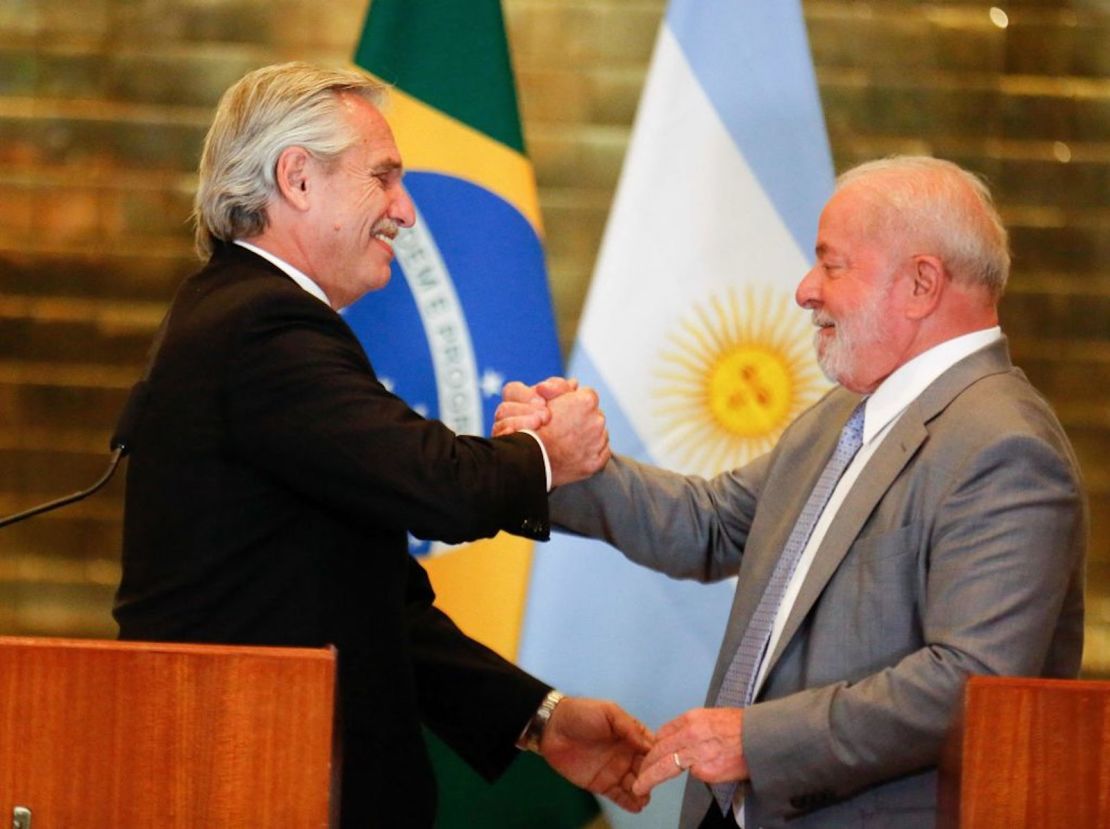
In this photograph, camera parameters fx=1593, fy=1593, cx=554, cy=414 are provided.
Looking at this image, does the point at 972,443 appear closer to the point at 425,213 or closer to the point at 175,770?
the point at 175,770

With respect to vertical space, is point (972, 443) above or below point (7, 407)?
above

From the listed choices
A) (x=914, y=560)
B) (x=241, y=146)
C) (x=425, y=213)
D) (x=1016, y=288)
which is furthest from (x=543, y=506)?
(x=1016, y=288)

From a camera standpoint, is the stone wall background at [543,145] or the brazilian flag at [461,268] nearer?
the brazilian flag at [461,268]

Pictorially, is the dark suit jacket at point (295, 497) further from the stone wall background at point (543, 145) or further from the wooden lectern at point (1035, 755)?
the stone wall background at point (543, 145)

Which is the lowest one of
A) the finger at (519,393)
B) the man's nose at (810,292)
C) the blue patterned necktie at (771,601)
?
the blue patterned necktie at (771,601)

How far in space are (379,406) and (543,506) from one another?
0.31 m

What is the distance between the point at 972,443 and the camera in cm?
222

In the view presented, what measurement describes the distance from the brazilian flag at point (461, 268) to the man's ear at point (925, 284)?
4.22ft

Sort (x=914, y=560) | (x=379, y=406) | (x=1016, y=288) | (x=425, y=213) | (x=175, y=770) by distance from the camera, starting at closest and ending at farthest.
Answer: (x=175, y=770) → (x=379, y=406) → (x=914, y=560) → (x=425, y=213) → (x=1016, y=288)

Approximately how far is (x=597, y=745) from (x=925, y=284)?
2.99 ft

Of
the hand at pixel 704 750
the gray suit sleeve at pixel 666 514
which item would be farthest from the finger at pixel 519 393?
the hand at pixel 704 750

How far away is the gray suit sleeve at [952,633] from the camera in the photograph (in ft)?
6.88

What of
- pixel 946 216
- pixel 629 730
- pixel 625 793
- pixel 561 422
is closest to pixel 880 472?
pixel 946 216

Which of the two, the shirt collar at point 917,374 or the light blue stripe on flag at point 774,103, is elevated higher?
the light blue stripe on flag at point 774,103
